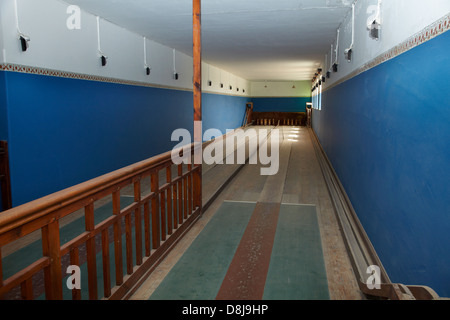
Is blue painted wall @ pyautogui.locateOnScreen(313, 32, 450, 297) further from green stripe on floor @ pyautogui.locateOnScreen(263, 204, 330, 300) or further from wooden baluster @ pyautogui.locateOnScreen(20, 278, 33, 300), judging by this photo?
wooden baluster @ pyautogui.locateOnScreen(20, 278, 33, 300)

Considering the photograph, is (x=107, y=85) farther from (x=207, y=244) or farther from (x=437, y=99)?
(x=437, y=99)

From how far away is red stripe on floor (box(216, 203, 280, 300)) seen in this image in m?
2.48

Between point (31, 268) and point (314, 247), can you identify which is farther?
point (314, 247)

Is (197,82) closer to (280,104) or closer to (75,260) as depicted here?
(75,260)

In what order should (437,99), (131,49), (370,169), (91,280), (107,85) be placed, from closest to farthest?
(437,99)
(91,280)
(370,169)
(107,85)
(131,49)

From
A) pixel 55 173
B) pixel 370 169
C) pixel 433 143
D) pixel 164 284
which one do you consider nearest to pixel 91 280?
pixel 164 284

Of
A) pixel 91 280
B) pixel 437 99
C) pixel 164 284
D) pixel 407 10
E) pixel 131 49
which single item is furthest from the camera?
pixel 131 49

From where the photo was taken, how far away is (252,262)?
9.72ft

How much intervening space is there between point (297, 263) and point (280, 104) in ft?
57.8

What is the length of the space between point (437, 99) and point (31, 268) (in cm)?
191

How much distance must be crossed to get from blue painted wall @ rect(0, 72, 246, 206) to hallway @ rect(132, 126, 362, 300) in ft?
5.37

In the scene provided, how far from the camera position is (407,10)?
2.32m

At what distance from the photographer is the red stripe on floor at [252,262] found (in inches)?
97.7

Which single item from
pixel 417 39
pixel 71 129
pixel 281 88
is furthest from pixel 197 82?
pixel 281 88
